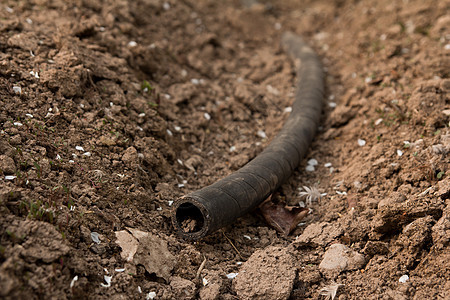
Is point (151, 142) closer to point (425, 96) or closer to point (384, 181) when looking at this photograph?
point (384, 181)

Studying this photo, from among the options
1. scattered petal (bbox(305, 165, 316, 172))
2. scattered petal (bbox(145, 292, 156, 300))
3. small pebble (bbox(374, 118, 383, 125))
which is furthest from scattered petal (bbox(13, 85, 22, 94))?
small pebble (bbox(374, 118, 383, 125))

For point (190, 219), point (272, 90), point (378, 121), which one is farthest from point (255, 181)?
point (272, 90)

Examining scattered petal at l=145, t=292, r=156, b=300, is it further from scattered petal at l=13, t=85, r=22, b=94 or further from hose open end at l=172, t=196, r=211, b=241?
scattered petal at l=13, t=85, r=22, b=94

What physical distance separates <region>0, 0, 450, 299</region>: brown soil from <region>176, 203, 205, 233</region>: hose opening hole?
0.45 feet

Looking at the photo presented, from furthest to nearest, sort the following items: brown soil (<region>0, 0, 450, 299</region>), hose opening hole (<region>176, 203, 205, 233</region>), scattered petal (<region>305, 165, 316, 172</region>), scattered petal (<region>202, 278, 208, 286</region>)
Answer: scattered petal (<region>305, 165, 316, 172</region>) < hose opening hole (<region>176, 203, 205, 233</region>) < scattered petal (<region>202, 278, 208, 286</region>) < brown soil (<region>0, 0, 450, 299</region>)

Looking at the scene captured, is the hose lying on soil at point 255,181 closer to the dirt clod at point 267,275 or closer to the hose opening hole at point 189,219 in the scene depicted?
the hose opening hole at point 189,219

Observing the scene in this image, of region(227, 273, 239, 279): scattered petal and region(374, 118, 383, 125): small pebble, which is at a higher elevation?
region(374, 118, 383, 125): small pebble

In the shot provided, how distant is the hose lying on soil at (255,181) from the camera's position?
3.23m

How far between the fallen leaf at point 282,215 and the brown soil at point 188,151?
76 mm

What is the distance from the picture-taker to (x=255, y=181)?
3604mm

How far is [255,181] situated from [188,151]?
1.08 meters

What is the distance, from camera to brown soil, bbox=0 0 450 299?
2.87m

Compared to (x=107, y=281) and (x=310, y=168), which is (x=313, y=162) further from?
(x=107, y=281)

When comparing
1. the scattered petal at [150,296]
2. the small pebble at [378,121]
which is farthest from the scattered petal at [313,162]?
the scattered petal at [150,296]
